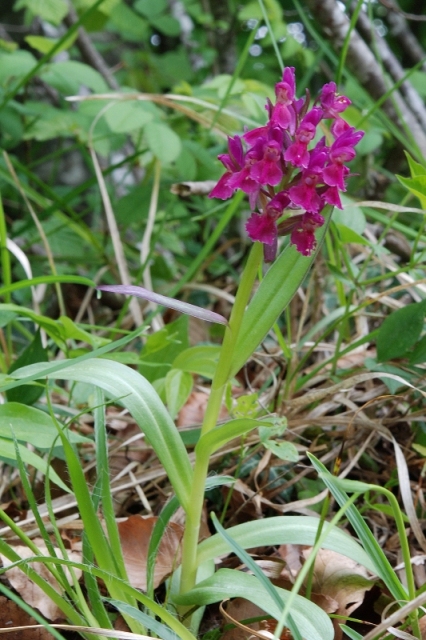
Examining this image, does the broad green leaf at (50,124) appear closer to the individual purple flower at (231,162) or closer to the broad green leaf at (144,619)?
the individual purple flower at (231,162)

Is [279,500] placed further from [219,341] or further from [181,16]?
[181,16]

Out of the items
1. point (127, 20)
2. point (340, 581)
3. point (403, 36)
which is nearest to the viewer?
point (340, 581)

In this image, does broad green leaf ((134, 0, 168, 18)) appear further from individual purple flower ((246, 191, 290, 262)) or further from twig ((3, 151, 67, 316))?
individual purple flower ((246, 191, 290, 262))

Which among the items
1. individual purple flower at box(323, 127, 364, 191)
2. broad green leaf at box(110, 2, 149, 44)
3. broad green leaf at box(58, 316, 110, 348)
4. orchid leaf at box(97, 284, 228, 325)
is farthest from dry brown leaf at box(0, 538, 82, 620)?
broad green leaf at box(110, 2, 149, 44)

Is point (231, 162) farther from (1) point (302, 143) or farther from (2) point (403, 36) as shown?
(2) point (403, 36)

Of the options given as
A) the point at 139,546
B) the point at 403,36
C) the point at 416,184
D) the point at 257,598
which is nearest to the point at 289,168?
the point at 416,184

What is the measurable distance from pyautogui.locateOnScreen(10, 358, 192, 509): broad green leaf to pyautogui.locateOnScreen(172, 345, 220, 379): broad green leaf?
0.80 ft

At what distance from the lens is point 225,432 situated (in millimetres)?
715

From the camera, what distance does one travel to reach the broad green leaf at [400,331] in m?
1.06

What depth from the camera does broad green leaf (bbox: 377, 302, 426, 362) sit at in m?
1.06

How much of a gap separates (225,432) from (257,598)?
7.7 inches

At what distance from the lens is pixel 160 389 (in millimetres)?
1087

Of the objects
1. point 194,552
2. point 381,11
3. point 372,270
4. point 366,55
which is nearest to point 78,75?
point 366,55

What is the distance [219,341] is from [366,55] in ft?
3.12
